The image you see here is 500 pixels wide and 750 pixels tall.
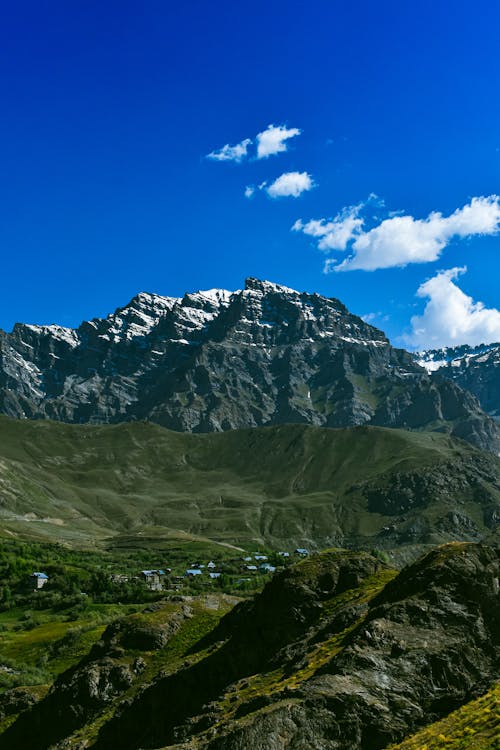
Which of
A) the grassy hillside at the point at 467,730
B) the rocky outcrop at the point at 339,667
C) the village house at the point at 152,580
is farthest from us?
the village house at the point at 152,580

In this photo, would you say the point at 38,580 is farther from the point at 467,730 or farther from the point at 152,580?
the point at 467,730

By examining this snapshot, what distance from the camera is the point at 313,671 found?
22781mm

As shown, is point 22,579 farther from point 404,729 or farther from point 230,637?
point 404,729

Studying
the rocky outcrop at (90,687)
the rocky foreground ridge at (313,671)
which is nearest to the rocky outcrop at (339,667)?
the rocky foreground ridge at (313,671)

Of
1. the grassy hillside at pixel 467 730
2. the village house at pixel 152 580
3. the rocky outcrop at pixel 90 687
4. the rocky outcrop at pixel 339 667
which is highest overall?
the village house at pixel 152 580

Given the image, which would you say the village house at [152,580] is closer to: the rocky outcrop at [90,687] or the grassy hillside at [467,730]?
the rocky outcrop at [90,687]

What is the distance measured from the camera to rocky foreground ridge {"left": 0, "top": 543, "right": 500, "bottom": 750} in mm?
20141

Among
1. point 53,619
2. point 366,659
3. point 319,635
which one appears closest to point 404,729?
point 366,659

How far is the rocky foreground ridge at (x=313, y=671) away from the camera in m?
20.1

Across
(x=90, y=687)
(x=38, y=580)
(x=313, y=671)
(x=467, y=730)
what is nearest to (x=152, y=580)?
(x=38, y=580)

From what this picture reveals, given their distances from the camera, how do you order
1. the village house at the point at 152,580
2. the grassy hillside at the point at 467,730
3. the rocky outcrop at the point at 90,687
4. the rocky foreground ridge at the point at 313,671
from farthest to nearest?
1. the village house at the point at 152,580
2. the rocky outcrop at the point at 90,687
3. the rocky foreground ridge at the point at 313,671
4. the grassy hillside at the point at 467,730

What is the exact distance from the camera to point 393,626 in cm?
2262

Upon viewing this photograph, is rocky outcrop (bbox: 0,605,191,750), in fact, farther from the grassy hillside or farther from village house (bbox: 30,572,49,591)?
village house (bbox: 30,572,49,591)

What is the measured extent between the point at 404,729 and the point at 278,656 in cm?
758
